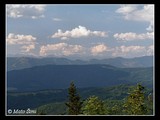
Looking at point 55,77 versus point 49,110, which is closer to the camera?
point 49,110

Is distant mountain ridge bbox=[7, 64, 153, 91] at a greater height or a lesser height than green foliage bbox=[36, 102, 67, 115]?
greater

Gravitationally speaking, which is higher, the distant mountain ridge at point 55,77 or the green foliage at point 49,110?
the distant mountain ridge at point 55,77

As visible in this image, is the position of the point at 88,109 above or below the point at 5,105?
below

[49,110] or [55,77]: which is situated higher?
[55,77]

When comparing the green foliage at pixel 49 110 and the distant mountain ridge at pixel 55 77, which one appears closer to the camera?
the green foliage at pixel 49 110

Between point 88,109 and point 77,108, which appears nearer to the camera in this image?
point 88,109

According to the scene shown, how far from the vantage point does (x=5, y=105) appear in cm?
982

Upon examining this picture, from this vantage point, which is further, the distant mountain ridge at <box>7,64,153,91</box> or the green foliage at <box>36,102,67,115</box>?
the distant mountain ridge at <box>7,64,153,91</box>
